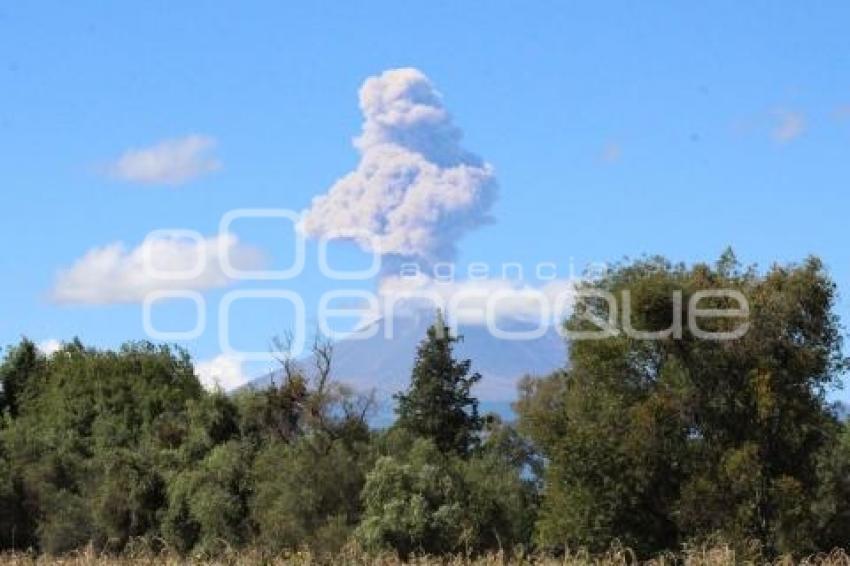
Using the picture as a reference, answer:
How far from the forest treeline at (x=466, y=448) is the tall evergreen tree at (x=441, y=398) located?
0.44 feet

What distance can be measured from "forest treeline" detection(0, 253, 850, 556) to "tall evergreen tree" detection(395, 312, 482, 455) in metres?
0.14

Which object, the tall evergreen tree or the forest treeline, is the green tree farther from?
the tall evergreen tree

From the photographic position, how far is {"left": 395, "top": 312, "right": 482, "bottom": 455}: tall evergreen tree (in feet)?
286

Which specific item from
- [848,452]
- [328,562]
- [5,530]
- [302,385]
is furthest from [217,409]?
[328,562]

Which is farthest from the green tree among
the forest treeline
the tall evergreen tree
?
the tall evergreen tree

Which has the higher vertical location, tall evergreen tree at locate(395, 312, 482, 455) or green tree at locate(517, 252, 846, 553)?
tall evergreen tree at locate(395, 312, 482, 455)

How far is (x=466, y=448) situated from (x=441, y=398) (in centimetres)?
333

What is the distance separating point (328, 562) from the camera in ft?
81.4

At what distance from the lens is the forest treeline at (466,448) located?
56281 mm

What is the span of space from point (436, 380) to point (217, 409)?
13113 mm

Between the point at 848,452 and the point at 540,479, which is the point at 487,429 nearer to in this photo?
the point at 540,479

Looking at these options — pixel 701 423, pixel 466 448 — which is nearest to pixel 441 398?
pixel 466 448

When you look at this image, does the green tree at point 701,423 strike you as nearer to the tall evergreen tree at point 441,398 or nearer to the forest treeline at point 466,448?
the forest treeline at point 466,448

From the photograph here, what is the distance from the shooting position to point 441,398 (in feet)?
290
